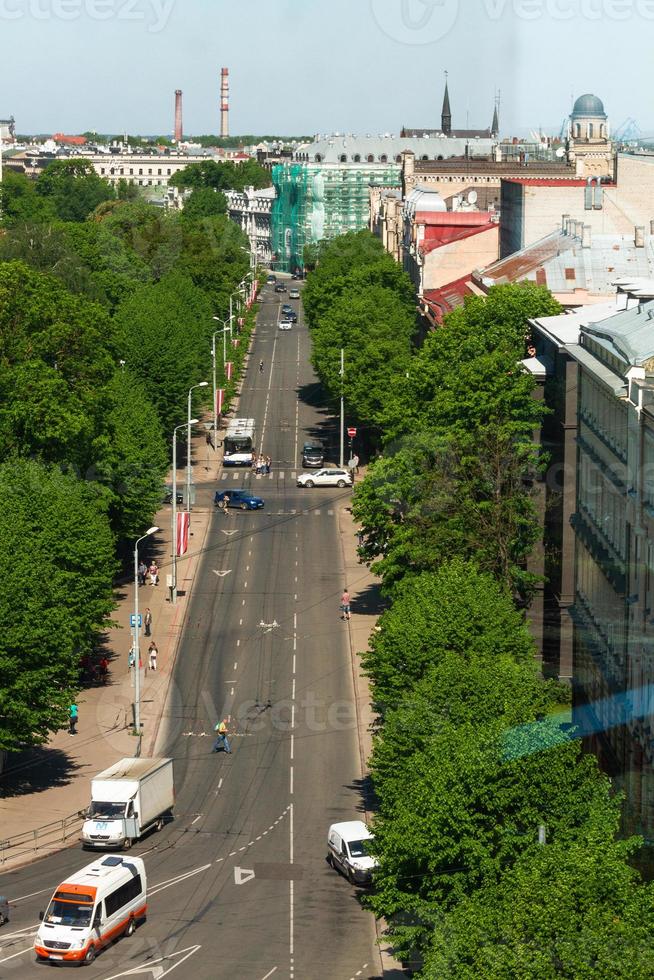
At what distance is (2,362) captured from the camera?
78.0 m

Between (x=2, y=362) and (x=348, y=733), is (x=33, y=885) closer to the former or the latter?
(x=348, y=733)

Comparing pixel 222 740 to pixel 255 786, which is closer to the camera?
pixel 255 786

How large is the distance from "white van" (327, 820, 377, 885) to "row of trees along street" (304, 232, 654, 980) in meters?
2.36

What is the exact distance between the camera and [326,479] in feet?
350

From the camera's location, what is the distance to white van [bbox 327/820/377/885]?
4947 cm

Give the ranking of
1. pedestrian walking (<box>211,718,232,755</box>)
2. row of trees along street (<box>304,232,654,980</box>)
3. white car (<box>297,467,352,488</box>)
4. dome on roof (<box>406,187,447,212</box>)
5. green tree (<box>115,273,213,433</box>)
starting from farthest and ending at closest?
dome on roof (<box>406,187,447,212</box>)
green tree (<box>115,273,213,433</box>)
white car (<box>297,467,352,488</box>)
pedestrian walking (<box>211,718,232,755</box>)
row of trees along street (<box>304,232,654,980</box>)

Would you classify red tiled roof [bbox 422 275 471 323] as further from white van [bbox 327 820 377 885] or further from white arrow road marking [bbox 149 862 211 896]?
white arrow road marking [bbox 149 862 211 896]

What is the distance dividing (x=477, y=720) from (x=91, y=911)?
9.60m

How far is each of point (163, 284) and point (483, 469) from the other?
7579 centimetres

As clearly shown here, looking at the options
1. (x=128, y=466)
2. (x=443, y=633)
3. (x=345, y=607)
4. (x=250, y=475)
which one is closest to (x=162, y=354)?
(x=250, y=475)

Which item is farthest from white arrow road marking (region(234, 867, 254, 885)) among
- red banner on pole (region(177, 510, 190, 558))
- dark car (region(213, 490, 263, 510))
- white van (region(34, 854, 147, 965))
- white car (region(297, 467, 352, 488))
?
white car (region(297, 467, 352, 488))

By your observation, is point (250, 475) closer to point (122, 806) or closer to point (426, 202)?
point (426, 202)

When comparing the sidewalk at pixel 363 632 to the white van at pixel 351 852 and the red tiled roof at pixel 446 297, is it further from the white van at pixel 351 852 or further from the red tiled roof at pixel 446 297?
the red tiled roof at pixel 446 297

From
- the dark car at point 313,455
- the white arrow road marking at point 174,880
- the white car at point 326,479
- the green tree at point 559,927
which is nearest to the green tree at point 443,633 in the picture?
the white arrow road marking at point 174,880
